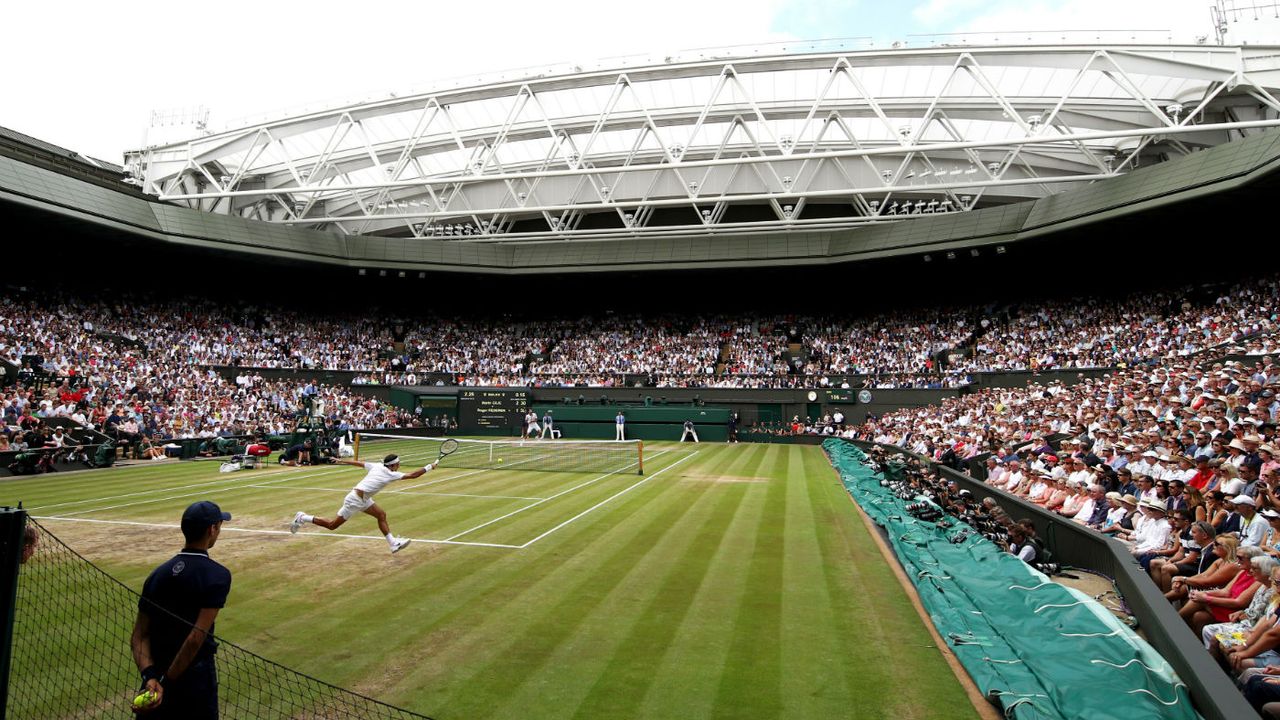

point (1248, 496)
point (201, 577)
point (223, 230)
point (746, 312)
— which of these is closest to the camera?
point (201, 577)

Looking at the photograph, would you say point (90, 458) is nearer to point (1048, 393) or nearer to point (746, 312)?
point (1048, 393)

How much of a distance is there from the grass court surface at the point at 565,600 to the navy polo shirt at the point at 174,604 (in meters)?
2.43

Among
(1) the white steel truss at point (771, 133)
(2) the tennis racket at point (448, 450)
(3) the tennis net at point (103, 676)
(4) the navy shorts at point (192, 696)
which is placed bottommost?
(3) the tennis net at point (103, 676)

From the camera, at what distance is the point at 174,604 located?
3910mm

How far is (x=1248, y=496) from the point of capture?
9.33 metres

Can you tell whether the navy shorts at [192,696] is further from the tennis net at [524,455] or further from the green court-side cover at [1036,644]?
the tennis net at [524,455]

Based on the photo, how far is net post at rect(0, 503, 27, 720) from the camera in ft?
12.6

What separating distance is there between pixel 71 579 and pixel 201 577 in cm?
813

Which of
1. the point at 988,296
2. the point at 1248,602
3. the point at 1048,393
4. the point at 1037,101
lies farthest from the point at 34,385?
the point at 988,296

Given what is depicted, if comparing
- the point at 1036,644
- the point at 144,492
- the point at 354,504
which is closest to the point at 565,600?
the point at 354,504

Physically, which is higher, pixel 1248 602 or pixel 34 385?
pixel 34 385

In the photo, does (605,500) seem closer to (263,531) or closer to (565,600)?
(263,531)

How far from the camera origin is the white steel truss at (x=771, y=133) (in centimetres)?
2766

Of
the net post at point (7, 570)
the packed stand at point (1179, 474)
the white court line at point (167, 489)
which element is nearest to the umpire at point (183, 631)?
the net post at point (7, 570)
